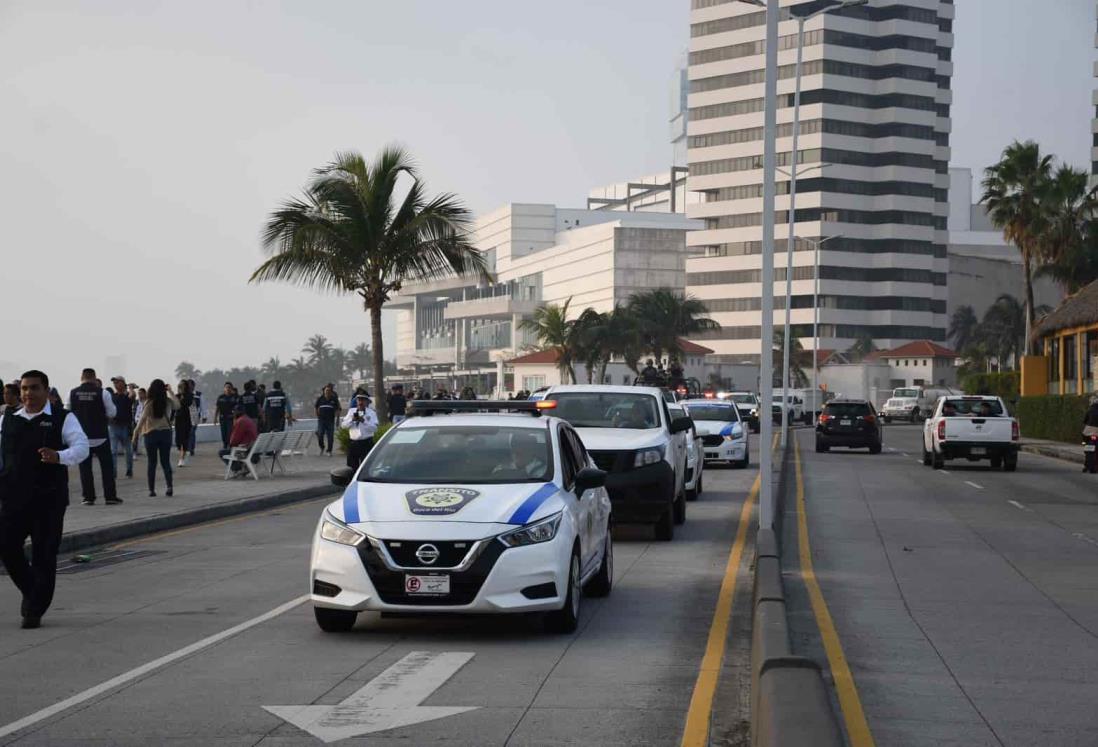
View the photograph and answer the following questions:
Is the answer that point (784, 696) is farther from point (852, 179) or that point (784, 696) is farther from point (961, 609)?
point (852, 179)

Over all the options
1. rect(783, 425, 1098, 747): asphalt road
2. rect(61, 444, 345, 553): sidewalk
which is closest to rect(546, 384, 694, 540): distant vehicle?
rect(783, 425, 1098, 747): asphalt road

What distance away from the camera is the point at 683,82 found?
625ft

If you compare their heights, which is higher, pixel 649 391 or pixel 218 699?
pixel 649 391

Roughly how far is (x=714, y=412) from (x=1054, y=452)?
50.6ft

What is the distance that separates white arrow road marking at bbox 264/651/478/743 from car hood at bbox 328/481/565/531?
48.1 inches

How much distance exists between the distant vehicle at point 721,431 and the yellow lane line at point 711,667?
17.3m

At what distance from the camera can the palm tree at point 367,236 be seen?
3856 cm

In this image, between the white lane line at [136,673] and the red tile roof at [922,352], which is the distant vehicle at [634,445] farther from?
the red tile roof at [922,352]

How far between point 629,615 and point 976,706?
382cm

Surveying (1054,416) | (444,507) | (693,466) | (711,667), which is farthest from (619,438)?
(1054,416)

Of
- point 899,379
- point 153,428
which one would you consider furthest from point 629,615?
point 899,379

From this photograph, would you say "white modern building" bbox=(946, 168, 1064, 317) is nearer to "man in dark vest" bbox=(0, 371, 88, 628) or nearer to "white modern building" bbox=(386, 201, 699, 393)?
"white modern building" bbox=(386, 201, 699, 393)

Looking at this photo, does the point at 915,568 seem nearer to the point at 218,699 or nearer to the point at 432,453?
the point at 432,453

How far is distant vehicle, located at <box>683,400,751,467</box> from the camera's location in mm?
33719
